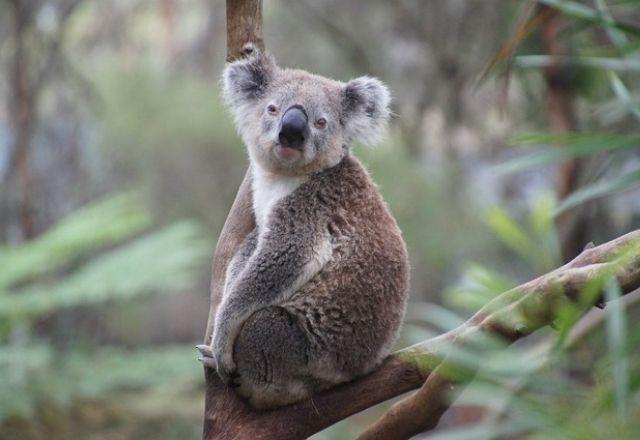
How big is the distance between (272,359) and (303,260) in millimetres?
392

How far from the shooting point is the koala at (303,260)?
9.80 ft

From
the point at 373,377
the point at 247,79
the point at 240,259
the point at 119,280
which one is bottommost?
the point at 373,377

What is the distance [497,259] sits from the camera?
11.7 metres

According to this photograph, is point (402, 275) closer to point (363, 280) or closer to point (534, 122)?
point (363, 280)

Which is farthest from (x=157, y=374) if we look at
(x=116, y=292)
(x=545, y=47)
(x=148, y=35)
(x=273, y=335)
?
(x=148, y=35)

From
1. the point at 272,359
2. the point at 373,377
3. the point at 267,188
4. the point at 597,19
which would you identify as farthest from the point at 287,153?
the point at 597,19

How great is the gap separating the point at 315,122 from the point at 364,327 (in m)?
0.89

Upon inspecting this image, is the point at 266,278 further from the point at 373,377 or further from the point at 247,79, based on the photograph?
the point at 247,79

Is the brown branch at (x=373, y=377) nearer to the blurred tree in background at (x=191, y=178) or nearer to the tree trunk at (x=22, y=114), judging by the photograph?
the blurred tree in background at (x=191, y=178)

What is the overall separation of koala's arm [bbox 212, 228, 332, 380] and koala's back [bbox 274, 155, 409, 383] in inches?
1.8

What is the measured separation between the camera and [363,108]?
369cm

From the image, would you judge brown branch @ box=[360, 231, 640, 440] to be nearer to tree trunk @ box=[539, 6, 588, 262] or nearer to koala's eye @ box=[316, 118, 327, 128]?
koala's eye @ box=[316, 118, 327, 128]

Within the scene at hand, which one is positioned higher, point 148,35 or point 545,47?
point 148,35

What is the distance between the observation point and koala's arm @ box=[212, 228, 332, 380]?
303 centimetres
